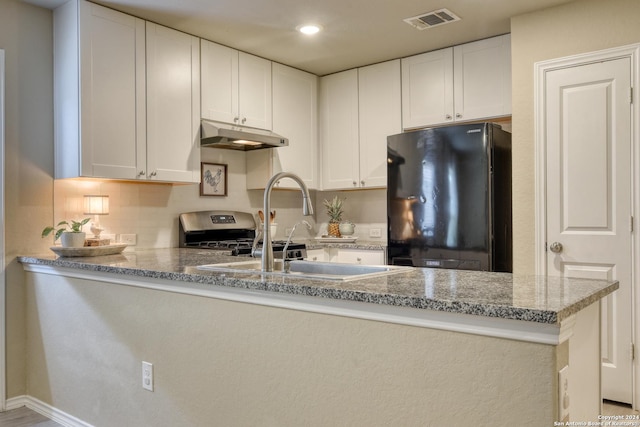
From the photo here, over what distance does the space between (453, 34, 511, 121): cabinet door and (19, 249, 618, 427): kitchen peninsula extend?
2.11m

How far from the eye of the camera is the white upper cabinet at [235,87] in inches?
145

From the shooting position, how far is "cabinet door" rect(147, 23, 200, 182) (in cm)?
333

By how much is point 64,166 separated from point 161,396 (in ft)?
5.30

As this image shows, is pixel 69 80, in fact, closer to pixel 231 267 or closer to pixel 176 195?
pixel 176 195

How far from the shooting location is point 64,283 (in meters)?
2.71

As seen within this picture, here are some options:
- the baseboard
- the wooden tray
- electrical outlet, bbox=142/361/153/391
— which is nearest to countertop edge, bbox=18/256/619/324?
electrical outlet, bbox=142/361/153/391

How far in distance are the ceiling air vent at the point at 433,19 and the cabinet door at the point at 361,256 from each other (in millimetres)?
1654

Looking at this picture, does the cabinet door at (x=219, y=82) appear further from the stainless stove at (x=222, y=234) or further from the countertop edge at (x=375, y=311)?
the countertop edge at (x=375, y=311)

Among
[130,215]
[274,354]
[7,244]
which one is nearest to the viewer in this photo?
[274,354]

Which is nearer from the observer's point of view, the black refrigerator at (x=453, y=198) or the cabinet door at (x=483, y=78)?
the black refrigerator at (x=453, y=198)

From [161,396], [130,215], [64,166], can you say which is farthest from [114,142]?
[161,396]

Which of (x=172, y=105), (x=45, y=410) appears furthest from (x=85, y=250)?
(x=172, y=105)

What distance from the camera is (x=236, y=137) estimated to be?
3.60 meters

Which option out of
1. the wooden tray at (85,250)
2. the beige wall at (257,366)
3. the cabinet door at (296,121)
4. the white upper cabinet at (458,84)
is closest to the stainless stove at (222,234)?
the cabinet door at (296,121)
